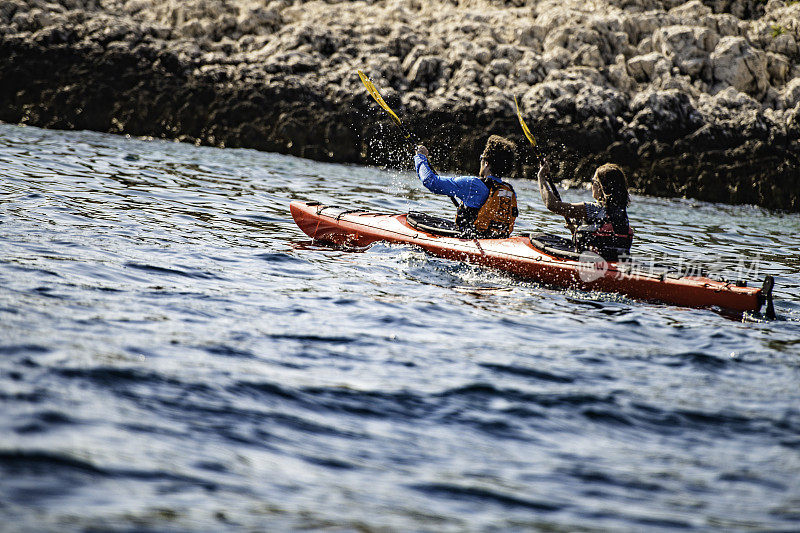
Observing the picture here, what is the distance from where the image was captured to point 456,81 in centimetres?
1848

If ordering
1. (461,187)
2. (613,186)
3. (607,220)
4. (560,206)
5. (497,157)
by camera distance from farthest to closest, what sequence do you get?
1. (461,187)
2. (497,157)
3. (560,206)
4. (607,220)
5. (613,186)

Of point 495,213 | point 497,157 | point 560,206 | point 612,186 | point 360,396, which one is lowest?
point 360,396

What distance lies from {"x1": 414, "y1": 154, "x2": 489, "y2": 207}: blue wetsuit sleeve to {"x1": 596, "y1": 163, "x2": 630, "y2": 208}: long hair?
4.41 feet

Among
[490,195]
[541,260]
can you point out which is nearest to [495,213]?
[490,195]

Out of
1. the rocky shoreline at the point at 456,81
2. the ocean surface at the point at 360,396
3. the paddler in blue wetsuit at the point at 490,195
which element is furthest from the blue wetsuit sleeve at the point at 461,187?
the rocky shoreline at the point at 456,81

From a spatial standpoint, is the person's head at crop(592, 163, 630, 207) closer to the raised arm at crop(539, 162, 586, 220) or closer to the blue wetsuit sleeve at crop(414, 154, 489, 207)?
the raised arm at crop(539, 162, 586, 220)

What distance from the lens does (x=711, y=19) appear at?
18.4m

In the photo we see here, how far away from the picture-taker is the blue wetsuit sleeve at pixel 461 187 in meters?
7.85

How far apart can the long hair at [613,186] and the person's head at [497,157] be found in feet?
3.83

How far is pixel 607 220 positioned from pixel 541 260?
0.75 m

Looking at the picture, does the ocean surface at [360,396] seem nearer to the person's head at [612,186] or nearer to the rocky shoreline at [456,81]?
the person's head at [612,186]

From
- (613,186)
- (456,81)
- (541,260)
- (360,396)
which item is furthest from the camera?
(456,81)

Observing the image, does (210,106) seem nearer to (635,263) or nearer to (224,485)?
(635,263)

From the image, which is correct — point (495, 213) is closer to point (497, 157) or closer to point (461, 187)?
Answer: point (461, 187)
